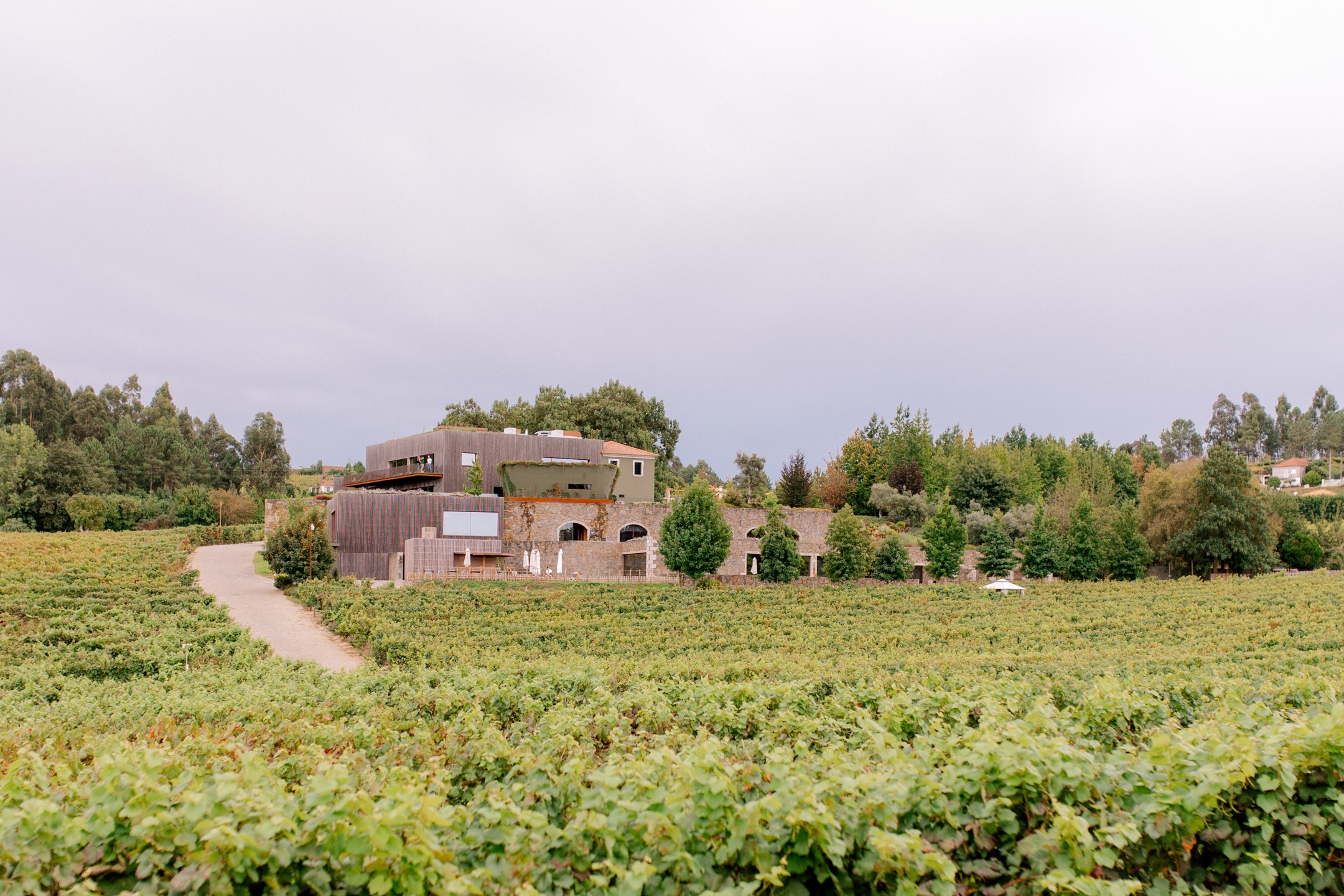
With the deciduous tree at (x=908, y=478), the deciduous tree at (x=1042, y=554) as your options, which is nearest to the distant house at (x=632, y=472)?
the deciduous tree at (x=908, y=478)

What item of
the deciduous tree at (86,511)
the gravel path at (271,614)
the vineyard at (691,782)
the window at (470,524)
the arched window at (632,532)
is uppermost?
the deciduous tree at (86,511)

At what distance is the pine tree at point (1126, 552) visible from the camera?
131 feet

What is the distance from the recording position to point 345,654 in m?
18.7

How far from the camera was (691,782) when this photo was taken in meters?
3.66

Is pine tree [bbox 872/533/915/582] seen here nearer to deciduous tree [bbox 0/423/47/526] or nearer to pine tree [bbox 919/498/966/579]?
pine tree [bbox 919/498/966/579]

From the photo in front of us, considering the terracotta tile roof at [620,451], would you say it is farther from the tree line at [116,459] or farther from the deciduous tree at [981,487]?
the tree line at [116,459]

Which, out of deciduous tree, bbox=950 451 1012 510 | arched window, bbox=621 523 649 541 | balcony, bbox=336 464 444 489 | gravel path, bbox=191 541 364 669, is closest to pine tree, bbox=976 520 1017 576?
deciduous tree, bbox=950 451 1012 510

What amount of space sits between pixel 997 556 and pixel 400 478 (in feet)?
98.0

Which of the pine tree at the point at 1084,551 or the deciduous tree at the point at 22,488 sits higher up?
the deciduous tree at the point at 22,488

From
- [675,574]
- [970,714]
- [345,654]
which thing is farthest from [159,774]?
[675,574]

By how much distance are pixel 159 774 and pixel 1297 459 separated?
118682 mm

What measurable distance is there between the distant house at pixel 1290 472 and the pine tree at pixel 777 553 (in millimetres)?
81785

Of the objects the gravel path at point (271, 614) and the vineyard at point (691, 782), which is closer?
the vineyard at point (691, 782)

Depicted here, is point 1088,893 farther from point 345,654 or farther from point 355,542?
point 355,542
